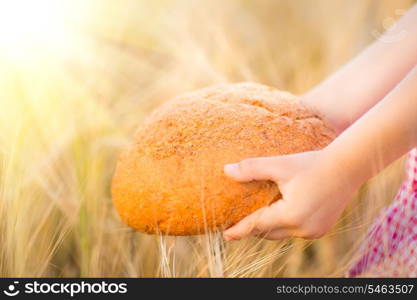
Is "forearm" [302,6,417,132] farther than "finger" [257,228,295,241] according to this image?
Yes

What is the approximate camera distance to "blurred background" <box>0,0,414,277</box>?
0.80 metres

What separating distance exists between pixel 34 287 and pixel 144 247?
0.21 metres

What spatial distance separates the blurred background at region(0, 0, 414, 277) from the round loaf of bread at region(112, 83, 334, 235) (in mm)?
56

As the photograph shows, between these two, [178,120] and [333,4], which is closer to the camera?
[178,120]

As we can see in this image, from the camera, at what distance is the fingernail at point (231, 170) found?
2.25ft

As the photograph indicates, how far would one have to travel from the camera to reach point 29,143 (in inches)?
34.3

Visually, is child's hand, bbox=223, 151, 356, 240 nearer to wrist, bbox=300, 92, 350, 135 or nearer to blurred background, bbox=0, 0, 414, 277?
blurred background, bbox=0, 0, 414, 277

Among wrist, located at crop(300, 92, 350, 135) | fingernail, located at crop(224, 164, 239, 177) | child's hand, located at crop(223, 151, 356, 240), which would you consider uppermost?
wrist, located at crop(300, 92, 350, 135)

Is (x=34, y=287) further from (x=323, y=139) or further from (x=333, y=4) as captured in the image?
(x=333, y=4)

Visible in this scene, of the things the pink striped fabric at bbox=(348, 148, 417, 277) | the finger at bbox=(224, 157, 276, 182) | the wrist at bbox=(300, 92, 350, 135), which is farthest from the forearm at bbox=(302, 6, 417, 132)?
the finger at bbox=(224, 157, 276, 182)

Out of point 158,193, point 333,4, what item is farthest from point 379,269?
point 333,4

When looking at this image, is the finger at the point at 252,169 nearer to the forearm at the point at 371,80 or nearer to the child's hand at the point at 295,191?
the child's hand at the point at 295,191

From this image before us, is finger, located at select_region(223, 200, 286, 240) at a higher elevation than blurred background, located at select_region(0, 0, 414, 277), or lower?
lower

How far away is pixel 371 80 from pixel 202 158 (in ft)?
1.21
